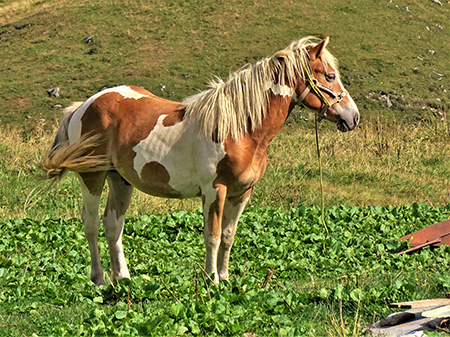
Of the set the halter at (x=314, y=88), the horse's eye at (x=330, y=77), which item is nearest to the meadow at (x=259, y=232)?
the halter at (x=314, y=88)

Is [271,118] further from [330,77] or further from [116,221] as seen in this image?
[116,221]

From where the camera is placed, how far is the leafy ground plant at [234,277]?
4.18 m

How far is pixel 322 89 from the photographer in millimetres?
5273

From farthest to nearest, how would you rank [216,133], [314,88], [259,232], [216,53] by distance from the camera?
[216,53]
[259,232]
[314,88]
[216,133]

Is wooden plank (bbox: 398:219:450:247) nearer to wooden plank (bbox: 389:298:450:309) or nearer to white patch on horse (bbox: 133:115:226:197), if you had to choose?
wooden plank (bbox: 389:298:450:309)

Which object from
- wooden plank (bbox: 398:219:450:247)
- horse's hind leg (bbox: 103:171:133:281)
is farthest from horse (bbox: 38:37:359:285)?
wooden plank (bbox: 398:219:450:247)

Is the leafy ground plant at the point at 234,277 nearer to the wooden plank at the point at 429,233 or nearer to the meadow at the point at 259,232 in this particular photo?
the meadow at the point at 259,232

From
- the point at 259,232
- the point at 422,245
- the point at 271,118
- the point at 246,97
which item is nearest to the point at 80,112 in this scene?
the point at 246,97

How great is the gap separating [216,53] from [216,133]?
85.7 ft

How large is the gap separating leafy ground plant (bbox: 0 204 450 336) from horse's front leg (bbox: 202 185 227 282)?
185mm

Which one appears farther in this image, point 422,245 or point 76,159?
point 422,245

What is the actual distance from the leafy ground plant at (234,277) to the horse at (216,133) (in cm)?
54

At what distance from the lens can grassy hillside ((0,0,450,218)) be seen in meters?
21.3

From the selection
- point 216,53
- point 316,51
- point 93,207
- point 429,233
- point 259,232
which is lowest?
point 216,53
